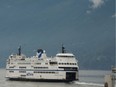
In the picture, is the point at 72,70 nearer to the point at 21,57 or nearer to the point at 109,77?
the point at 21,57

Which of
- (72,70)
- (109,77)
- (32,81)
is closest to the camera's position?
(109,77)

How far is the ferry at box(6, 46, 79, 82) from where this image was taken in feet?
326

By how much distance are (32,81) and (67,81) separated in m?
10.4

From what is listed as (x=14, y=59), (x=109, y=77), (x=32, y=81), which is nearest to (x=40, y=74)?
(x=32, y=81)

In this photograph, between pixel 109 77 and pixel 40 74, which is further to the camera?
pixel 40 74

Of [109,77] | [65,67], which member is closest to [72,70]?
[65,67]

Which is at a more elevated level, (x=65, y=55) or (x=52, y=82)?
(x=65, y=55)

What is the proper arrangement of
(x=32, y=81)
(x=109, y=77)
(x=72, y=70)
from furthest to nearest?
(x=32, y=81), (x=72, y=70), (x=109, y=77)

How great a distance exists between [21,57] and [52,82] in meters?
14.2

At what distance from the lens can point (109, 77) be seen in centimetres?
3628

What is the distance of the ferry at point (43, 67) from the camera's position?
99.2 m

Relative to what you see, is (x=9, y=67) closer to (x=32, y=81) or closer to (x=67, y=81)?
(x=32, y=81)

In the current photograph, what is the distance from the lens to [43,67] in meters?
103

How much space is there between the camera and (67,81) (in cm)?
9975
